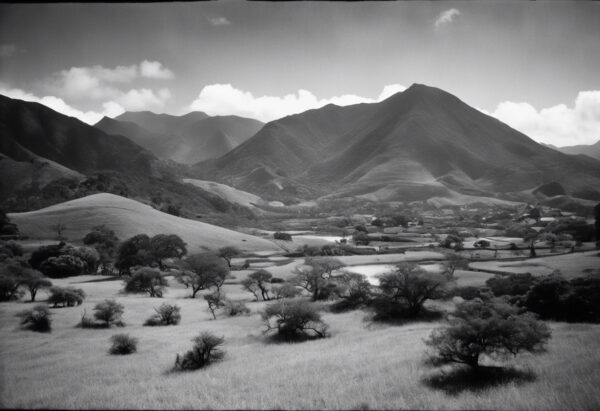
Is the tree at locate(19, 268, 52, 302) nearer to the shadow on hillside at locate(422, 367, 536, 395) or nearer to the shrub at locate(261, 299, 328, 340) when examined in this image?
the shrub at locate(261, 299, 328, 340)

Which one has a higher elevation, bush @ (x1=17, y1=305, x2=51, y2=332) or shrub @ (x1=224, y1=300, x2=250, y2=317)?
bush @ (x1=17, y1=305, x2=51, y2=332)

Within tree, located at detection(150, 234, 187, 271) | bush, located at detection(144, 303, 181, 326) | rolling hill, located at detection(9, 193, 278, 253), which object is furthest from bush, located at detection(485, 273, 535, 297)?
rolling hill, located at detection(9, 193, 278, 253)

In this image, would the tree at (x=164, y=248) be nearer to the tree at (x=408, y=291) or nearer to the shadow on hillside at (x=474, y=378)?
the tree at (x=408, y=291)

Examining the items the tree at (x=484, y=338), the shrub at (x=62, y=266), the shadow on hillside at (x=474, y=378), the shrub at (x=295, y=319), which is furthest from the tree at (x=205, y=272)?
the shadow on hillside at (x=474, y=378)

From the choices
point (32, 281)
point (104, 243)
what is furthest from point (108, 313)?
point (104, 243)

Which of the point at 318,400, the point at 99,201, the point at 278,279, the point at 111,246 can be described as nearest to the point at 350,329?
the point at 318,400
